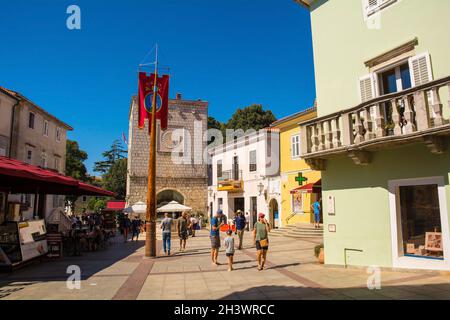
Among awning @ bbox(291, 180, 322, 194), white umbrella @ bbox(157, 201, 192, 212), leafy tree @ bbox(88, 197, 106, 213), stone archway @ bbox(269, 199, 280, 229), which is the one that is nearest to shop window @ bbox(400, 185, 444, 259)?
awning @ bbox(291, 180, 322, 194)

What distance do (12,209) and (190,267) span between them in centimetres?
1341

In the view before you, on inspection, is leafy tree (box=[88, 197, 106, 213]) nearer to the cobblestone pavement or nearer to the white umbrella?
the white umbrella

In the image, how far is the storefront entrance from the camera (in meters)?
7.57

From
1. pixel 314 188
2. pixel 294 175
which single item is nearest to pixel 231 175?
pixel 294 175

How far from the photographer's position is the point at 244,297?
22.2 feet

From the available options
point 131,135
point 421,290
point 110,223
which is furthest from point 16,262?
point 131,135

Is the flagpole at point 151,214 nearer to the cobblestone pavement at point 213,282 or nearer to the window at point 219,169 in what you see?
the cobblestone pavement at point 213,282

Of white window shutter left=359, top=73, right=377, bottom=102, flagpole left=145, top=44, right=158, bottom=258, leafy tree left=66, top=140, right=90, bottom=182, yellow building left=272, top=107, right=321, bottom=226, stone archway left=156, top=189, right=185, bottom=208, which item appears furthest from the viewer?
leafy tree left=66, top=140, right=90, bottom=182

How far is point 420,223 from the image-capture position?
27.1 feet

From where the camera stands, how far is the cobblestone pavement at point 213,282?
6.83 meters

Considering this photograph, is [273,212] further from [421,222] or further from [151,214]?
[421,222]

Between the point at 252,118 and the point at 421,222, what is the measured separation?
3762cm

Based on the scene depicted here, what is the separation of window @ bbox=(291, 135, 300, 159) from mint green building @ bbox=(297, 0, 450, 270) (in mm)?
11343

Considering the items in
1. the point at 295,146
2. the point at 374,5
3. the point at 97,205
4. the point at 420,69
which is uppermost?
the point at 374,5
